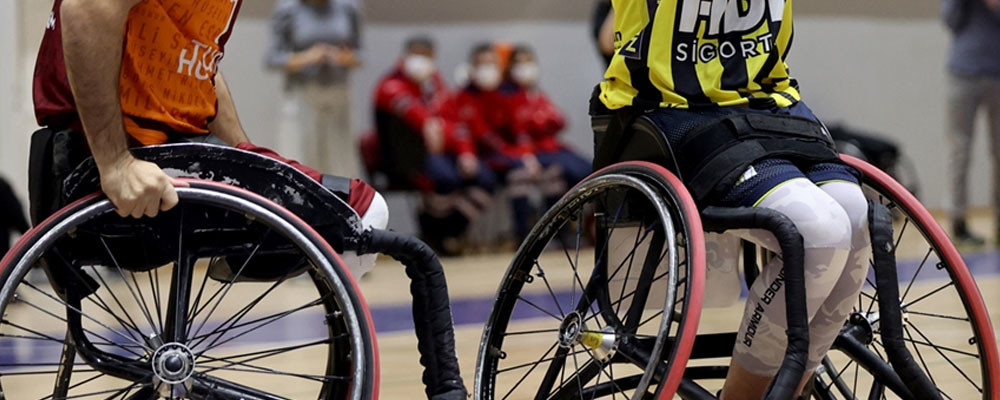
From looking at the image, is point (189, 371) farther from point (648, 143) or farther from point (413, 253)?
point (648, 143)

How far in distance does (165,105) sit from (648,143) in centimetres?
77

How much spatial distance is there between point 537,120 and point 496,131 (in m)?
0.26

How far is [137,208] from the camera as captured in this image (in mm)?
1714

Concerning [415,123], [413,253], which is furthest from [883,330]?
[415,123]

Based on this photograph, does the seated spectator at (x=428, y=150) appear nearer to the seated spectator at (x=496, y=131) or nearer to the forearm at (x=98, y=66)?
the seated spectator at (x=496, y=131)

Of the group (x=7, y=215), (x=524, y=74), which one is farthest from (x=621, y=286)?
(x=524, y=74)

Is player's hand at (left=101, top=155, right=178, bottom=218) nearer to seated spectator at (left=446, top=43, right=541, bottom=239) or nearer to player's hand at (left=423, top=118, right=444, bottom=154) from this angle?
player's hand at (left=423, top=118, right=444, bottom=154)

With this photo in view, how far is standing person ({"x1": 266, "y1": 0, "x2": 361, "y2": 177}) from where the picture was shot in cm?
603

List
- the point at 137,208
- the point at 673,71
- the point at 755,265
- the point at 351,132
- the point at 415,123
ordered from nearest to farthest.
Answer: the point at 137,208
the point at 673,71
the point at 755,265
the point at 351,132
the point at 415,123

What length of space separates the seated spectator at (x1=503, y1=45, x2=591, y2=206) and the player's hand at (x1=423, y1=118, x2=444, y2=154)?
0.56m

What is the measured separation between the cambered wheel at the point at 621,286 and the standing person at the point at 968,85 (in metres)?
4.27

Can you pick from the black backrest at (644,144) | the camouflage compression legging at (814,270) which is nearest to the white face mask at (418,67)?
the black backrest at (644,144)

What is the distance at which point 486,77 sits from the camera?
750 cm

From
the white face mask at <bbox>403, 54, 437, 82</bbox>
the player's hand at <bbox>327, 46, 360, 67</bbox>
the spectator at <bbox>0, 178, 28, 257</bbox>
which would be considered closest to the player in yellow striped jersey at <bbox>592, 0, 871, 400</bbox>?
the spectator at <bbox>0, 178, 28, 257</bbox>
